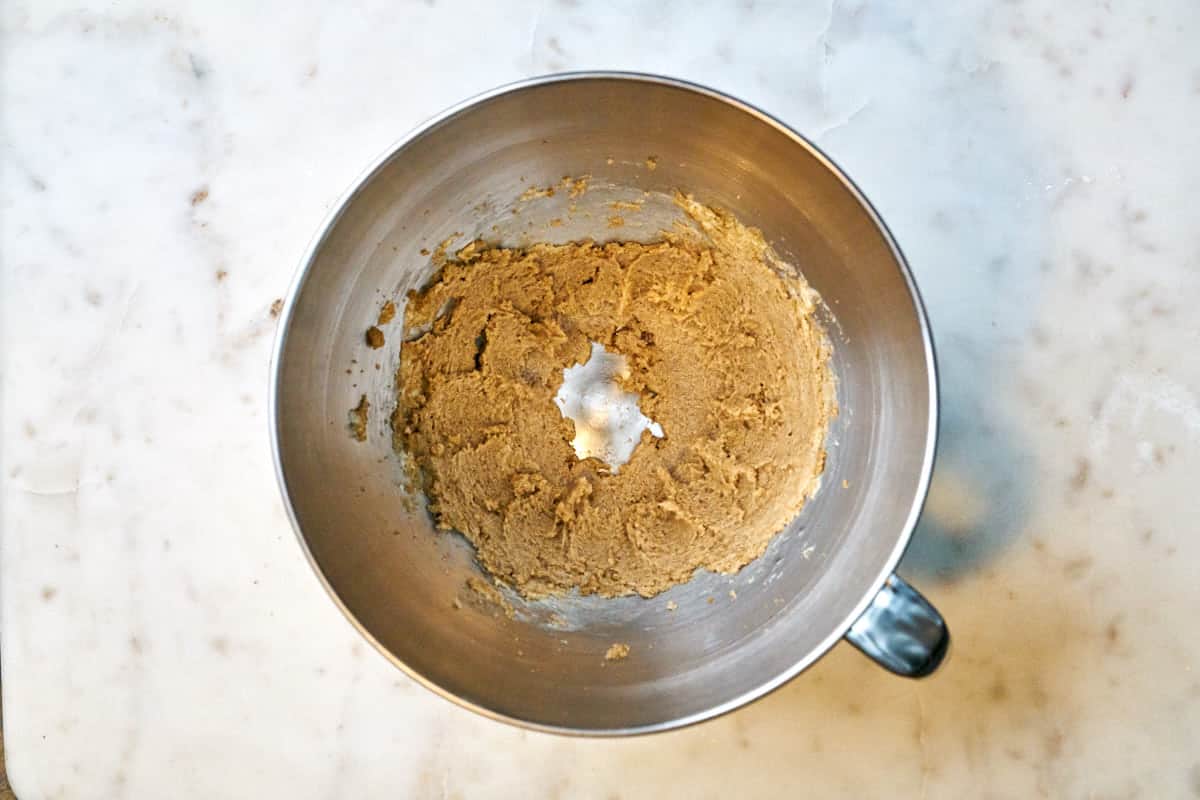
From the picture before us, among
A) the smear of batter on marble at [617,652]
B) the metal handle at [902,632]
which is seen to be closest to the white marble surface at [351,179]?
the smear of batter on marble at [617,652]

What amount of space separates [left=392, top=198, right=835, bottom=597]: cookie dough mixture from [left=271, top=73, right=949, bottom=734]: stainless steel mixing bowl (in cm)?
4

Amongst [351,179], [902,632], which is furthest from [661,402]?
[351,179]

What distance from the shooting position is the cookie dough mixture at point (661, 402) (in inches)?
54.4

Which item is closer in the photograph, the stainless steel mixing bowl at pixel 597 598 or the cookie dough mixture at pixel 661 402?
the stainless steel mixing bowl at pixel 597 598

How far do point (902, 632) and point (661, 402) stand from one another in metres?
0.61

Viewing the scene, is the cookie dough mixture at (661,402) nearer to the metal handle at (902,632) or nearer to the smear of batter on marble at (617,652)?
the smear of batter on marble at (617,652)

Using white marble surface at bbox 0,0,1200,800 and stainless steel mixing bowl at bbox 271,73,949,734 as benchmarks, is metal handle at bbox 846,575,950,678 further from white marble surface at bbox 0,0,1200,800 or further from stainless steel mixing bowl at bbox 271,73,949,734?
white marble surface at bbox 0,0,1200,800

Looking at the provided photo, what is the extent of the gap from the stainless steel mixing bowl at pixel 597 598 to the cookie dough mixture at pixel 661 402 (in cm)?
4

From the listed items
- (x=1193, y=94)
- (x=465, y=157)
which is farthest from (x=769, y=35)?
(x=1193, y=94)

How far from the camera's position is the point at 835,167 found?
112 cm

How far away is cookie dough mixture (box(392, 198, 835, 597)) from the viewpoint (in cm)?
138

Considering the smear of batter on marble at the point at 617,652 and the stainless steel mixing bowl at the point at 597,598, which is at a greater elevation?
the stainless steel mixing bowl at the point at 597,598

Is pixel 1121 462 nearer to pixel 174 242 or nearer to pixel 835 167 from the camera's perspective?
pixel 835 167

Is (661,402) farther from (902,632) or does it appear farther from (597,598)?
(902,632)
